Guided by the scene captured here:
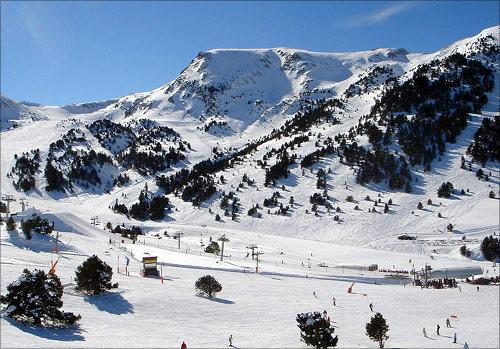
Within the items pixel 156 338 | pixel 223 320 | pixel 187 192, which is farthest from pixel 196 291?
pixel 187 192

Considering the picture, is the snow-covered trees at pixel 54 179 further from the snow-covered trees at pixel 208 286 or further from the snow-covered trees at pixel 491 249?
the snow-covered trees at pixel 208 286

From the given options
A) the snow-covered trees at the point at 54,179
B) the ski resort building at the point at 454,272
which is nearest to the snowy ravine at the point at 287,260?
the ski resort building at the point at 454,272

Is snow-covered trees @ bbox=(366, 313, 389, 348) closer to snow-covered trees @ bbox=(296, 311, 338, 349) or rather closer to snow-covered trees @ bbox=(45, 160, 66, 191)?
snow-covered trees @ bbox=(296, 311, 338, 349)

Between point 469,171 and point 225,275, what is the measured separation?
88.1 metres

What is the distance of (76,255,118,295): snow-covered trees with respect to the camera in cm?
3694

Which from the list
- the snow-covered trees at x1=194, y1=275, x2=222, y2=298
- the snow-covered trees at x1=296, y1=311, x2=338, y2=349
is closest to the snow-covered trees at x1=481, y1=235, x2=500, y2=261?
the snow-covered trees at x1=194, y1=275, x2=222, y2=298

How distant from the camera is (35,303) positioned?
2884 cm

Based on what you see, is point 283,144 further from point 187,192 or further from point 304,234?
point 304,234

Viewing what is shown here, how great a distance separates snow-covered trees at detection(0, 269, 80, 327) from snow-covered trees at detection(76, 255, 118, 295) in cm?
672

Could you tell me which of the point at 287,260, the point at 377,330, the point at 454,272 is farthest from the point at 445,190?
the point at 377,330

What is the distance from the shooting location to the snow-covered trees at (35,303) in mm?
28844

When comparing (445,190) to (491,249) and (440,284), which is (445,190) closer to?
(491,249)

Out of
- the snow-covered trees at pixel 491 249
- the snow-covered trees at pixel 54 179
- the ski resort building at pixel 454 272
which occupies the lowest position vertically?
the ski resort building at pixel 454 272

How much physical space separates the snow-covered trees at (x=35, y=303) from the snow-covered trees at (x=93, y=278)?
6.72 metres
